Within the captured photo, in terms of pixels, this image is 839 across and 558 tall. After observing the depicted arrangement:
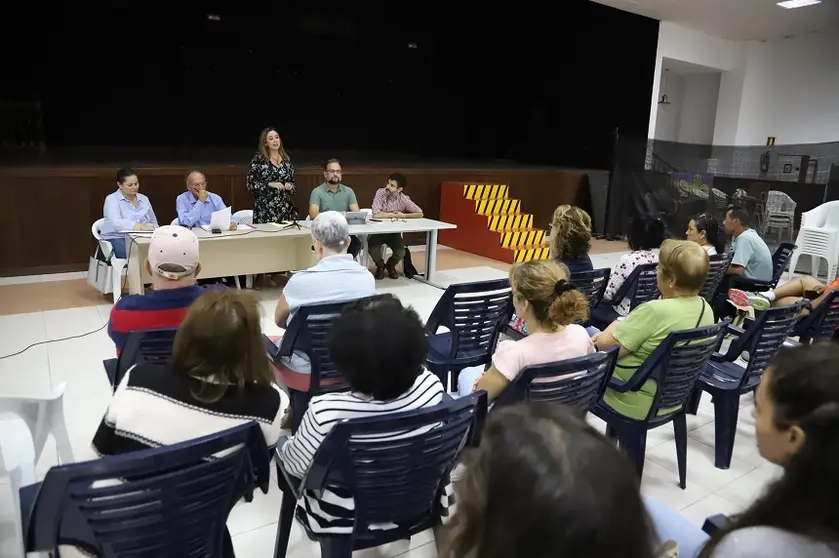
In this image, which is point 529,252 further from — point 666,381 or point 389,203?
point 666,381

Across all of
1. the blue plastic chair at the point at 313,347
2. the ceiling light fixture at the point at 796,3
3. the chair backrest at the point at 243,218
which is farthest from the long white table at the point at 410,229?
the ceiling light fixture at the point at 796,3

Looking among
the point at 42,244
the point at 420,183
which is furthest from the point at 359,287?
the point at 420,183

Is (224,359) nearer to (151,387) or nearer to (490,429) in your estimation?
(151,387)

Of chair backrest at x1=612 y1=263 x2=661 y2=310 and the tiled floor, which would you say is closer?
the tiled floor

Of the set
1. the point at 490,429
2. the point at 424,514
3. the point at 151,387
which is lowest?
the point at 424,514

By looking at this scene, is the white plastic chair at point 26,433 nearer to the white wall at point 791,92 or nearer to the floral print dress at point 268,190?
the floral print dress at point 268,190

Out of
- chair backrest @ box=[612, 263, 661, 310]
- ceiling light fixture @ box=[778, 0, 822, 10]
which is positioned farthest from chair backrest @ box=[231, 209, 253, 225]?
ceiling light fixture @ box=[778, 0, 822, 10]

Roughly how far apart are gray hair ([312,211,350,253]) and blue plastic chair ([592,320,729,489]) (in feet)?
4.75

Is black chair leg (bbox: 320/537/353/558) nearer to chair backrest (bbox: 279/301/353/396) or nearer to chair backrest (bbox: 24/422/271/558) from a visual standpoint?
chair backrest (bbox: 24/422/271/558)

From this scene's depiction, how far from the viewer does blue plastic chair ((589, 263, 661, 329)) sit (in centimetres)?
345

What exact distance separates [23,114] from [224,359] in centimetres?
812

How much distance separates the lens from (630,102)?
9.45m

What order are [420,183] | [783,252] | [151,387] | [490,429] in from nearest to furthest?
[490,429]
[151,387]
[783,252]
[420,183]

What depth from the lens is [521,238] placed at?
7.02 metres
